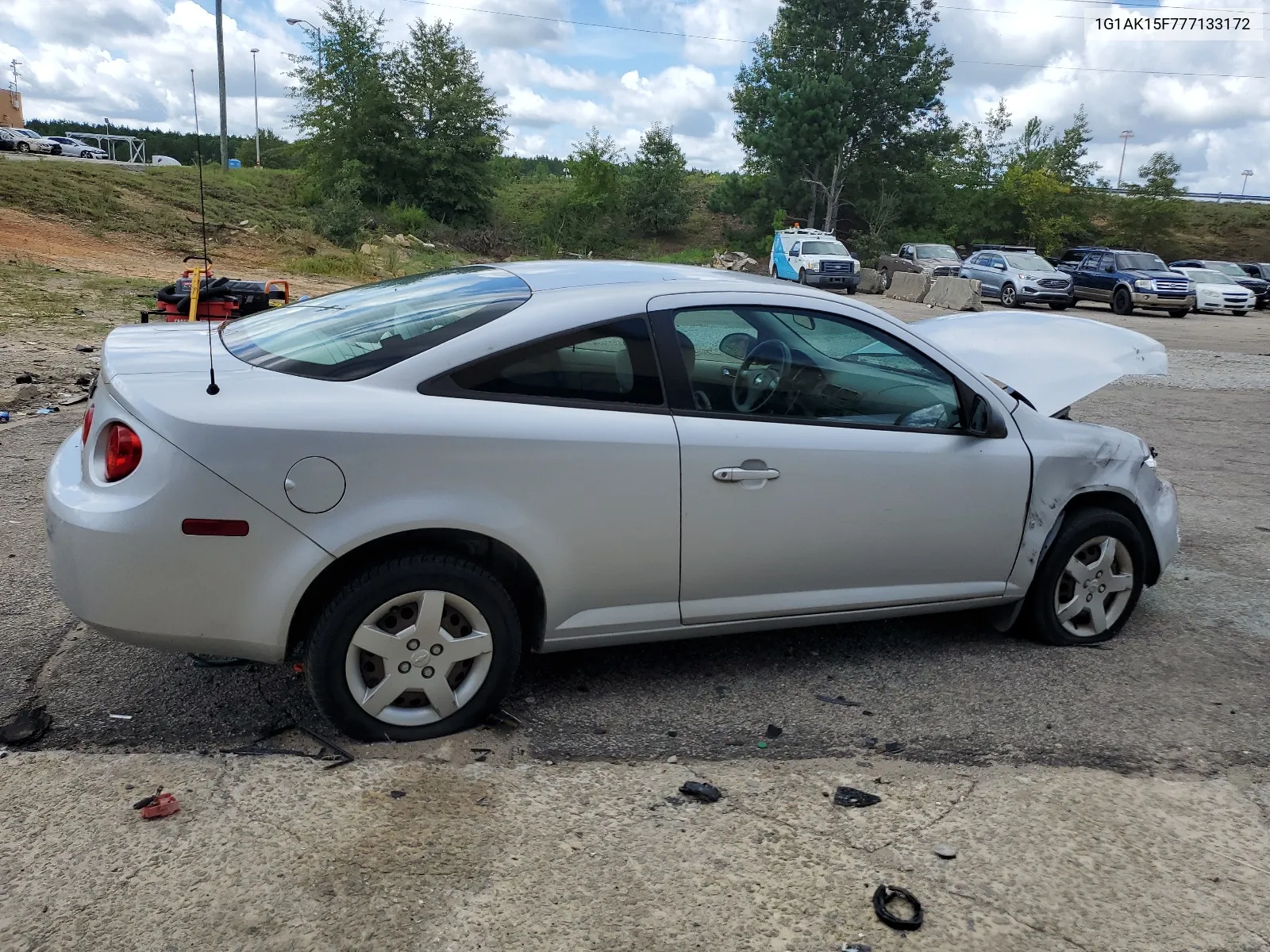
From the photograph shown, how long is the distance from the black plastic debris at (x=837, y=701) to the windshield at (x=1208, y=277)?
3218cm

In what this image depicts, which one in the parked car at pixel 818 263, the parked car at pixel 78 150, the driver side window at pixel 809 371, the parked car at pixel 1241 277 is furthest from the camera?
the parked car at pixel 78 150

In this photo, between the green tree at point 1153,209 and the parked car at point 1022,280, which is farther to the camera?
the green tree at point 1153,209

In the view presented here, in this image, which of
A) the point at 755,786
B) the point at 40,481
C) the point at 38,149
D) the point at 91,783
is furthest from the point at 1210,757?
the point at 38,149

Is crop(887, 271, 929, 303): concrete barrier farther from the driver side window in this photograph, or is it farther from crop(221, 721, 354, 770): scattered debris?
crop(221, 721, 354, 770): scattered debris

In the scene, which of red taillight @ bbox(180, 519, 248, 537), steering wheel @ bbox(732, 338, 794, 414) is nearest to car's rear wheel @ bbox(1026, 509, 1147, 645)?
steering wheel @ bbox(732, 338, 794, 414)

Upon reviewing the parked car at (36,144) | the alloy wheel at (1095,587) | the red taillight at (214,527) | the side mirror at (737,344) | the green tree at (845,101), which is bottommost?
the alloy wheel at (1095,587)

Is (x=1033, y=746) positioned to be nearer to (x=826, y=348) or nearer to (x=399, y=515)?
(x=826, y=348)

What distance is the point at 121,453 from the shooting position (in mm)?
3082

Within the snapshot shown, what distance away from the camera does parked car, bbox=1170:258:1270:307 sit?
109ft

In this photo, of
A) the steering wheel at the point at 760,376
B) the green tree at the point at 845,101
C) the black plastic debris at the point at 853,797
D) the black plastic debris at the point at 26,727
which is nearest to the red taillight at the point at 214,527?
the black plastic debris at the point at 26,727

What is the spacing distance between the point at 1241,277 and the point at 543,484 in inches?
1457

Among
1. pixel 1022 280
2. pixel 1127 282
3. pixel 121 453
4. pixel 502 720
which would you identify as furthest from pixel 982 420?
pixel 1127 282

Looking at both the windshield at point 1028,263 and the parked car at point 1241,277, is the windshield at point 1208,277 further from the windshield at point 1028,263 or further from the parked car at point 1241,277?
the windshield at point 1028,263

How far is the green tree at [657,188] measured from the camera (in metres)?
59.4
